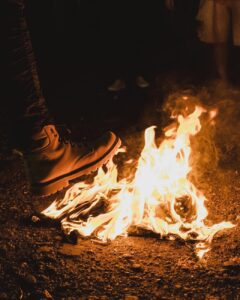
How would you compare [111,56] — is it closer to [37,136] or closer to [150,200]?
[150,200]

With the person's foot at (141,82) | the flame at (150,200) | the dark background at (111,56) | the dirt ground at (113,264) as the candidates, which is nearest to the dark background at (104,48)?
the dark background at (111,56)

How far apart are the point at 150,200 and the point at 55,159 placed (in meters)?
0.90

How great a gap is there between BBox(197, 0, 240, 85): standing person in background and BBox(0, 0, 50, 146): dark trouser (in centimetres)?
266

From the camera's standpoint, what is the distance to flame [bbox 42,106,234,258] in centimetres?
331

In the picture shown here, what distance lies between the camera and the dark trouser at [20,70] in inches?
105

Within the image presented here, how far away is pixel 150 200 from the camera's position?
353 cm

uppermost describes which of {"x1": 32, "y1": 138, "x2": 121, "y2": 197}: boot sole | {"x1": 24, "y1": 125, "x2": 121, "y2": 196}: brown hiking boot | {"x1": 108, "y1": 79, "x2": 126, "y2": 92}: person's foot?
{"x1": 24, "y1": 125, "x2": 121, "y2": 196}: brown hiking boot

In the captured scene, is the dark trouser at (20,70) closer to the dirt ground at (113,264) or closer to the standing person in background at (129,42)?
the dirt ground at (113,264)

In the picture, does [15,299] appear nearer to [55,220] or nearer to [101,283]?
Answer: [101,283]

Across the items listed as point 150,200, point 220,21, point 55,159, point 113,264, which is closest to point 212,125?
point 150,200

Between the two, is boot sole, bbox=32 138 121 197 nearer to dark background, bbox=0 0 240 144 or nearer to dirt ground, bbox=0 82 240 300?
dirt ground, bbox=0 82 240 300

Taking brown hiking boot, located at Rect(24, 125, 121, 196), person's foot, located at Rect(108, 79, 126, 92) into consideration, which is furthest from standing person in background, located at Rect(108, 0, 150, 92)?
brown hiking boot, located at Rect(24, 125, 121, 196)

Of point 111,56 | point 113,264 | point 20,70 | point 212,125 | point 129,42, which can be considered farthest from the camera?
point 111,56

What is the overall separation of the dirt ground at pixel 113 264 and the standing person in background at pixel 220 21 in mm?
2294
